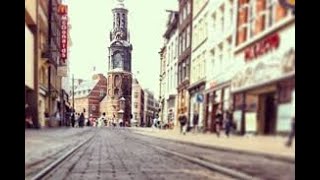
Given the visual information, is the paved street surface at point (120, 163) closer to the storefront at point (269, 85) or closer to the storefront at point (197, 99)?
the storefront at point (197, 99)

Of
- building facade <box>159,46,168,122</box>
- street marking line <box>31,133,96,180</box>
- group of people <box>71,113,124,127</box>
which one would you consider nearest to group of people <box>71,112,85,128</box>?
group of people <box>71,113,124,127</box>

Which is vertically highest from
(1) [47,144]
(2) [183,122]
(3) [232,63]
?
(3) [232,63]

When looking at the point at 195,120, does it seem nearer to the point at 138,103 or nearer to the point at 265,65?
the point at 138,103

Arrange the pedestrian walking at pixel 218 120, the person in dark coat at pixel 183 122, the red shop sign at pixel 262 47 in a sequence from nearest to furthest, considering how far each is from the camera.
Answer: the red shop sign at pixel 262 47 < the pedestrian walking at pixel 218 120 < the person in dark coat at pixel 183 122

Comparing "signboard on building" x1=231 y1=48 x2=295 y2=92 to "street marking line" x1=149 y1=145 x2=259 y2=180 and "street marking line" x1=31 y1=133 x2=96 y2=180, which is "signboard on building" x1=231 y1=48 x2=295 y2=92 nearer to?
"street marking line" x1=149 y1=145 x2=259 y2=180

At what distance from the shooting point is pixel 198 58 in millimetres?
2004

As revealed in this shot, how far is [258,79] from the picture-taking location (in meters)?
1.63

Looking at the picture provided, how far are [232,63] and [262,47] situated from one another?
212 millimetres

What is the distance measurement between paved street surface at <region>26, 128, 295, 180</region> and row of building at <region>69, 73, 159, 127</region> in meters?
0.08

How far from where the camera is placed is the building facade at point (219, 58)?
1.79m

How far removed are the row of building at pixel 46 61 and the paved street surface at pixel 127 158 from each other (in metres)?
0.12

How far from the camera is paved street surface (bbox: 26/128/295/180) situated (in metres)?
2.07

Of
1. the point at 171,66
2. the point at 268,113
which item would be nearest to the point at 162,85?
the point at 171,66

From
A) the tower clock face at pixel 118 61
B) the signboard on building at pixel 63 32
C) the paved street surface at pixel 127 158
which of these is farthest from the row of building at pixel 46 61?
the tower clock face at pixel 118 61
